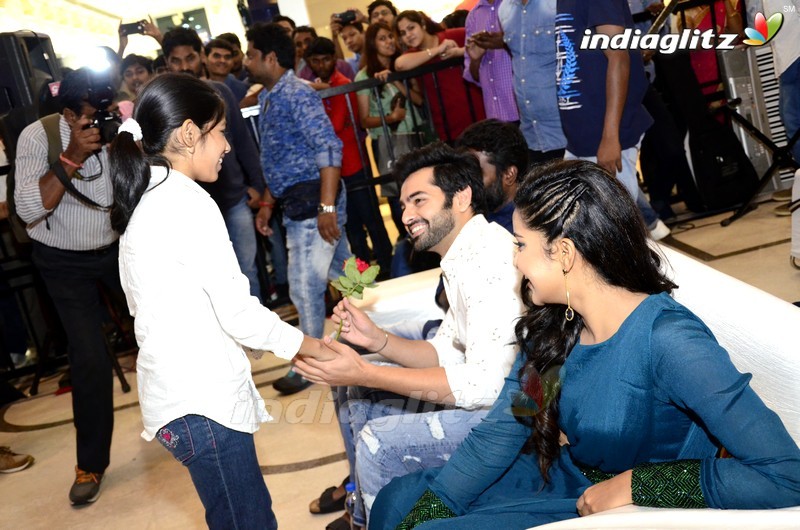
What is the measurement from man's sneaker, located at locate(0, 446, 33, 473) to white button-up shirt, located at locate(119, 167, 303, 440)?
240 centimetres

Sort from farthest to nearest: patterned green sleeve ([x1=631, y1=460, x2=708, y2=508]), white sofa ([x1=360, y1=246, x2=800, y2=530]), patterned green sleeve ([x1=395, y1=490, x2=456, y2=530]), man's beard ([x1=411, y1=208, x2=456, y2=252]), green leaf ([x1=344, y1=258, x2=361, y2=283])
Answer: man's beard ([x1=411, y1=208, x2=456, y2=252])
green leaf ([x1=344, y1=258, x2=361, y2=283])
patterned green sleeve ([x1=395, y1=490, x2=456, y2=530])
patterned green sleeve ([x1=631, y1=460, x2=708, y2=508])
white sofa ([x1=360, y1=246, x2=800, y2=530])

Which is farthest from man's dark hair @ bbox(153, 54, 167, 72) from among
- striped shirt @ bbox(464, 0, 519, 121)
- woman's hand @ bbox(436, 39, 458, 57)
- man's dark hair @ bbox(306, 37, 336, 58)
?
striped shirt @ bbox(464, 0, 519, 121)

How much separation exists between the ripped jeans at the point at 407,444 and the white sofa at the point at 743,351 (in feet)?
2.05

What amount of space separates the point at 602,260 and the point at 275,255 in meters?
4.21

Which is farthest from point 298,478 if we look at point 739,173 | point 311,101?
point 739,173

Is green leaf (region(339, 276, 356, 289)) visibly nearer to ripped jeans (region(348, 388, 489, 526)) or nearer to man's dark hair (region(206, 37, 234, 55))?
ripped jeans (region(348, 388, 489, 526))

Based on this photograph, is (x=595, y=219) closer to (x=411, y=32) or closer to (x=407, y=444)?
(x=407, y=444)

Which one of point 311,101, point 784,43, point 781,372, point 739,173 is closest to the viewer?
point 781,372

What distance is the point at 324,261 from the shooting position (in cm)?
400

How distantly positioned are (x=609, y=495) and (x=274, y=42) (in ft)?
9.46

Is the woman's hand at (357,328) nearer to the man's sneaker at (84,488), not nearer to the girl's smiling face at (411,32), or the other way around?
the man's sneaker at (84,488)

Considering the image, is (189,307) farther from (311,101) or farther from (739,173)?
(739,173)

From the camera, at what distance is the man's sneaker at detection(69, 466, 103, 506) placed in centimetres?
342

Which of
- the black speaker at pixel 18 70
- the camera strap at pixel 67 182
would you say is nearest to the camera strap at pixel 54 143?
the camera strap at pixel 67 182
